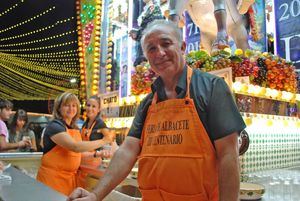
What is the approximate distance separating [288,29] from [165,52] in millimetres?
4535

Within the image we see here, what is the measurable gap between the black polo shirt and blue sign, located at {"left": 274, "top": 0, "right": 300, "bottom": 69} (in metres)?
4.20

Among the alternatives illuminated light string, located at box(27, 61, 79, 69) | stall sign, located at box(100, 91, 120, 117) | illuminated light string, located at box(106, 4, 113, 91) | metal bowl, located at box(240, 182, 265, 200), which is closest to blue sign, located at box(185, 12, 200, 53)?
stall sign, located at box(100, 91, 120, 117)

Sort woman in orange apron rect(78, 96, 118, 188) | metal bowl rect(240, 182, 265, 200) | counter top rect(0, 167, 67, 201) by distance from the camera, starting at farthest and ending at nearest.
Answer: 1. woman in orange apron rect(78, 96, 118, 188)
2. metal bowl rect(240, 182, 265, 200)
3. counter top rect(0, 167, 67, 201)

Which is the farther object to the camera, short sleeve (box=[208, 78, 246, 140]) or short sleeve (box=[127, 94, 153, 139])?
short sleeve (box=[127, 94, 153, 139])

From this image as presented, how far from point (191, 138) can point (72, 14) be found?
8403 mm

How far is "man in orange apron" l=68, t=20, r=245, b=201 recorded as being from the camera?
962 millimetres

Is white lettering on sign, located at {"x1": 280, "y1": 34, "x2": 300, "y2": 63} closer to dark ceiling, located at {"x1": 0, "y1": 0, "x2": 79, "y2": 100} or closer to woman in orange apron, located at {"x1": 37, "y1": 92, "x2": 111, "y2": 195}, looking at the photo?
woman in orange apron, located at {"x1": 37, "y1": 92, "x2": 111, "y2": 195}

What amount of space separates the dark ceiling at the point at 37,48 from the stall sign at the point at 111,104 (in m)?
3.63

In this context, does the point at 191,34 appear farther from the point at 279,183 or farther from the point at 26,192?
the point at 26,192

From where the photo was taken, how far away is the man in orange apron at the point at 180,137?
37.9 inches

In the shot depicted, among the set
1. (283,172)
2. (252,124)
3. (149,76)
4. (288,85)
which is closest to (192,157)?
(252,124)

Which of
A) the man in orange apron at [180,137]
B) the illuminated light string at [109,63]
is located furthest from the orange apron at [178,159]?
the illuminated light string at [109,63]

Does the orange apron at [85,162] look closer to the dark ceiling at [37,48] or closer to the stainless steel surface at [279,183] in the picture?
the stainless steel surface at [279,183]

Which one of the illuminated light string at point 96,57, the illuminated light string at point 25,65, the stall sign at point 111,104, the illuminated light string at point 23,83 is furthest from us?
the illuminated light string at point 23,83
